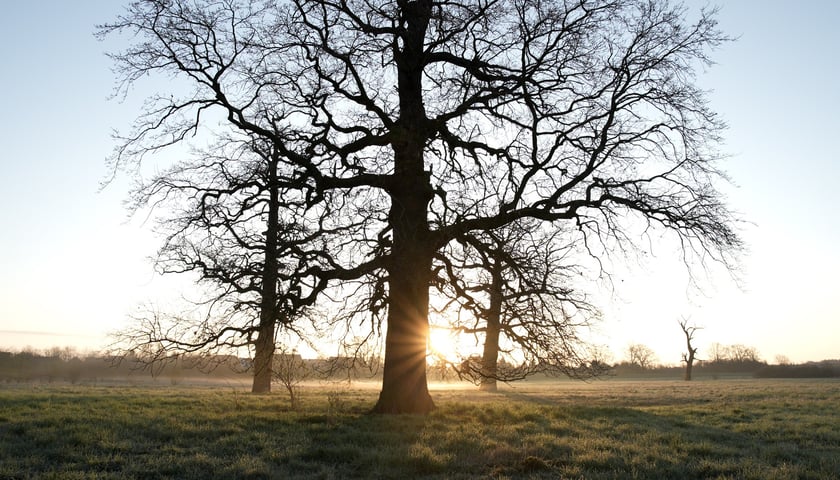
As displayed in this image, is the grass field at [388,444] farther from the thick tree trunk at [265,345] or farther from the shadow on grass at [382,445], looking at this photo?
the thick tree trunk at [265,345]

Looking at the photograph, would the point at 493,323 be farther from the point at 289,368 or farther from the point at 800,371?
the point at 800,371

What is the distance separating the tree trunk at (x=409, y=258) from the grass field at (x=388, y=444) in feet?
3.28

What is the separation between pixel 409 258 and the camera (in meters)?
14.9

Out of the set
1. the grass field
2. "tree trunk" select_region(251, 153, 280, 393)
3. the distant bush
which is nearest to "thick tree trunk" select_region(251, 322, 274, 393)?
"tree trunk" select_region(251, 153, 280, 393)

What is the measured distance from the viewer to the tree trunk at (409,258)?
48.9ft

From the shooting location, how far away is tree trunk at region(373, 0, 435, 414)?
14.9 metres

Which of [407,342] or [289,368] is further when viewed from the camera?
[289,368]

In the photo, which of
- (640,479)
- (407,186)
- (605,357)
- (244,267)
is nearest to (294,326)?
(244,267)

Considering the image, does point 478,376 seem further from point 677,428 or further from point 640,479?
point 640,479

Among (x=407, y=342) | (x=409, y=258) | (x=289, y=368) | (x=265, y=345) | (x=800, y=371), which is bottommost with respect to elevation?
(x=800, y=371)

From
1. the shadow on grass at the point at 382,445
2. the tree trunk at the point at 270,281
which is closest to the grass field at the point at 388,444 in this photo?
the shadow on grass at the point at 382,445

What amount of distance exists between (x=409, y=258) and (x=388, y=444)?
5.30 meters

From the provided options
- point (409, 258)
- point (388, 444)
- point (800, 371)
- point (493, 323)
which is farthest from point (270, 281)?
point (800, 371)

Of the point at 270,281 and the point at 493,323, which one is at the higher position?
the point at 270,281
